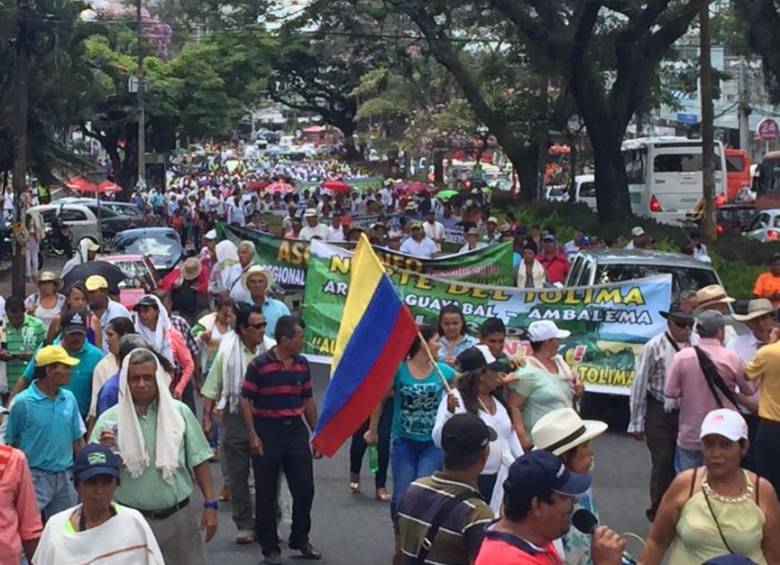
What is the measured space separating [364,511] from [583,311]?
12.3 ft

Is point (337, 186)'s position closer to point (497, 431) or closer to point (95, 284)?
point (95, 284)

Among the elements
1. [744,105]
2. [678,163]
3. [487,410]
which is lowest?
[487,410]

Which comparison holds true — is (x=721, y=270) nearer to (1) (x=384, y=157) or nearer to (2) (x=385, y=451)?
(2) (x=385, y=451)

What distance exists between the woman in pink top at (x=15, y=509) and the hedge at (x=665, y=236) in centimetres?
1364

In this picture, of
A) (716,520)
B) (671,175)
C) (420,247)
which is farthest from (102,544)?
(671,175)

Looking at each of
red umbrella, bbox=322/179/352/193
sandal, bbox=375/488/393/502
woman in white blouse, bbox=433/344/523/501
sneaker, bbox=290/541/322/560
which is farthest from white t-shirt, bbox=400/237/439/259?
red umbrella, bbox=322/179/352/193

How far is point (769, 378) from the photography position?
339 inches

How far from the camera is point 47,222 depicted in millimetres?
39719

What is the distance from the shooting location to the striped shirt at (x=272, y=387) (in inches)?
369

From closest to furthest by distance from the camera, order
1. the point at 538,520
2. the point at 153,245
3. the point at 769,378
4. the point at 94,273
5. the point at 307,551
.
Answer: the point at 538,520 → the point at 769,378 → the point at 307,551 → the point at 94,273 → the point at 153,245

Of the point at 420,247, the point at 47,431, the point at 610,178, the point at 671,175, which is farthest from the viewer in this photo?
the point at 671,175

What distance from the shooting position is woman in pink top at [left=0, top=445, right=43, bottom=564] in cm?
655

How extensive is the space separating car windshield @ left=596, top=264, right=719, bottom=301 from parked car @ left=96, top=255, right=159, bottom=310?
6.72 metres

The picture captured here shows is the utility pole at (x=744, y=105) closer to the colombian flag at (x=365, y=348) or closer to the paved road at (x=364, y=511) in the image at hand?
the paved road at (x=364, y=511)
